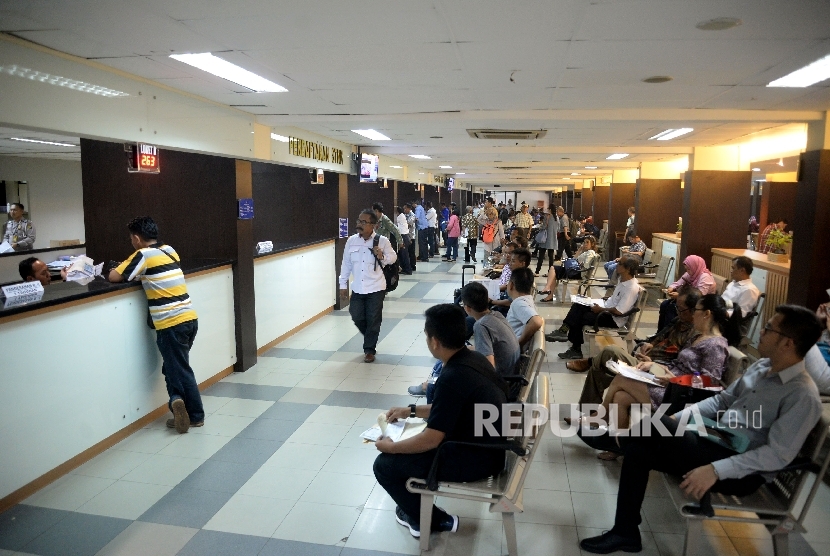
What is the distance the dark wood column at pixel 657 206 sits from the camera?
514 inches

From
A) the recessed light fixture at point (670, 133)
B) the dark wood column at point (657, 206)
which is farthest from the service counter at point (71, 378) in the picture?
the dark wood column at point (657, 206)

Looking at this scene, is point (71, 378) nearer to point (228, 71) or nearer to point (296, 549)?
point (296, 549)

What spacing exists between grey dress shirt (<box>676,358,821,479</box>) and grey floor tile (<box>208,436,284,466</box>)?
273 cm

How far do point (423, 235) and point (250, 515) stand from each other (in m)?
12.9

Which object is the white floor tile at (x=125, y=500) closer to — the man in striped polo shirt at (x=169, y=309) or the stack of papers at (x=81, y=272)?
the man in striped polo shirt at (x=169, y=309)

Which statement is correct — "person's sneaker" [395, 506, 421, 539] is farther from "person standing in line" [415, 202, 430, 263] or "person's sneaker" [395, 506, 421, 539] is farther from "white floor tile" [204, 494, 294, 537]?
"person standing in line" [415, 202, 430, 263]

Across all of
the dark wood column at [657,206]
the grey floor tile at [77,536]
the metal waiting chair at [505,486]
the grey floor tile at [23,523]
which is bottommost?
the grey floor tile at [23,523]

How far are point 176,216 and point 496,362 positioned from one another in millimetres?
4003

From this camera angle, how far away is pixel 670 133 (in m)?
7.68

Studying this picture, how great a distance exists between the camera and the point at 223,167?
5852 mm

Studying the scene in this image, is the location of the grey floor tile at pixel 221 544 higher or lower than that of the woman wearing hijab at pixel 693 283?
lower

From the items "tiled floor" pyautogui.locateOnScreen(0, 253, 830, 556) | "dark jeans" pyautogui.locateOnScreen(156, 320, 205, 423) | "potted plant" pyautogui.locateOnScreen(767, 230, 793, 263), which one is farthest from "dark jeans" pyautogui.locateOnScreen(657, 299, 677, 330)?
"dark jeans" pyautogui.locateOnScreen(156, 320, 205, 423)

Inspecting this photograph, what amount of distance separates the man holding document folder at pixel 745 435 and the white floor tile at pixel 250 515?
1624 millimetres

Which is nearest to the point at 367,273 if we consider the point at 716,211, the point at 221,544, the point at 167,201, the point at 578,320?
the point at 167,201
